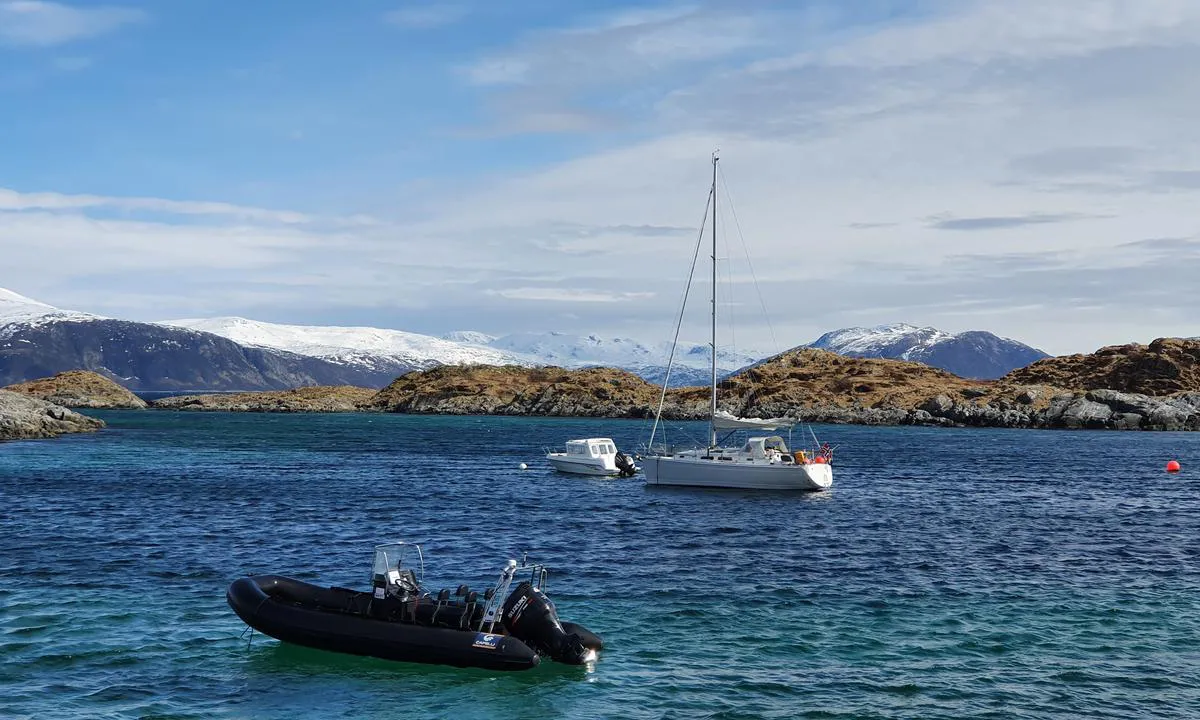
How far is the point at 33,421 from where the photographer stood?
12025cm

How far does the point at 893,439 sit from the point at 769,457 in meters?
80.5

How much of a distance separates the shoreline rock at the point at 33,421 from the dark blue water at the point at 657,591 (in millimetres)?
45502

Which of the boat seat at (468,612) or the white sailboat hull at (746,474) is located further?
the white sailboat hull at (746,474)

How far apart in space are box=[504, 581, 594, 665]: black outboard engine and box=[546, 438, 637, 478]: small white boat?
5560 cm

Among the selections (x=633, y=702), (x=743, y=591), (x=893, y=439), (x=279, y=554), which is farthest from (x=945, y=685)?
(x=893, y=439)

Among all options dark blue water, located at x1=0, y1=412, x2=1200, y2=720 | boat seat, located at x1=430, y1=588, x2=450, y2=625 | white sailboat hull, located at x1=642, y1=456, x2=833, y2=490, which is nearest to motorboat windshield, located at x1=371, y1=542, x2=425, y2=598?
boat seat, located at x1=430, y1=588, x2=450, y2=625

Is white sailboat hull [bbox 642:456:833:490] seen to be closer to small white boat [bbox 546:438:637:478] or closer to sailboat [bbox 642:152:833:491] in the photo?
sailboat [bbox 642:152:833:491]

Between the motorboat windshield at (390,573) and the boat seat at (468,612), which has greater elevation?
the motorboat windshield at (390,573)

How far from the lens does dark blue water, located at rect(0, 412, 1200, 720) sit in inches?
927

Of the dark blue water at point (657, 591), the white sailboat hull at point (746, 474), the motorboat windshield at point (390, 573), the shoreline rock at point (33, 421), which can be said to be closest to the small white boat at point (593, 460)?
the dark blue water at point (657, 591)

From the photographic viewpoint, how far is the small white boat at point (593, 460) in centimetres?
8138

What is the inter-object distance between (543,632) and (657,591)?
9.79 meters

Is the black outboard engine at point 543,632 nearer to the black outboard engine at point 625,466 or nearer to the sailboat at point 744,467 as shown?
the sailboat at point 744,467

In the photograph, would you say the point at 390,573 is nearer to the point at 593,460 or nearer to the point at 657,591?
the point at 657,591
